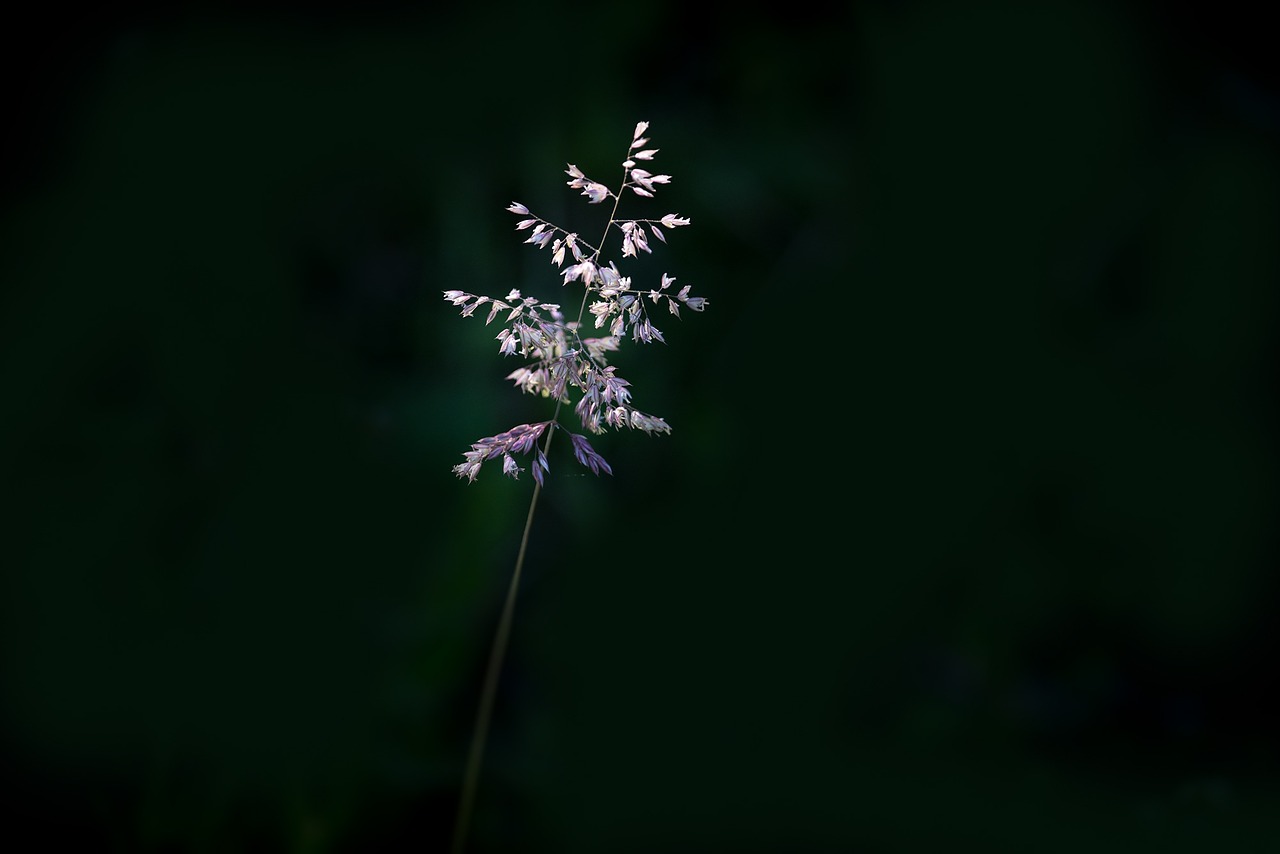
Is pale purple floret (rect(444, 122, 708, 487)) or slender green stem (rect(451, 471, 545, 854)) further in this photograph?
slender green stem (rect(451, 471, 545, 854))

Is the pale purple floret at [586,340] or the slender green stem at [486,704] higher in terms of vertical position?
the pale purple floret at [586,340]

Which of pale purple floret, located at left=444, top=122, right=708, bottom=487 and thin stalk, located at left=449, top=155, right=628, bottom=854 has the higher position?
pale purple floret, located at left=444, top=122, right=708, bottom=487

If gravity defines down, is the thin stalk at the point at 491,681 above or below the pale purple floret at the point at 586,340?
below

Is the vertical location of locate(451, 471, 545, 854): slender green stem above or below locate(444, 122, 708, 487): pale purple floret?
below

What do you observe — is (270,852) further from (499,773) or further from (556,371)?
(556,371)

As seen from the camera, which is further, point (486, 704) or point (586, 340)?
point (486, 704)

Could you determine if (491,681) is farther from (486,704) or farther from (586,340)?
(586,340)

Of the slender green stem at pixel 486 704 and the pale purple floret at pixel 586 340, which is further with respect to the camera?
the slender green stem at pixel 486 704

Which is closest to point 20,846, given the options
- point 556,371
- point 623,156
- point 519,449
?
point 519,449

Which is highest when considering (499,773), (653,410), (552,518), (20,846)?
(653,410)

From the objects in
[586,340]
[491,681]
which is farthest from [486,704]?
[586,340]

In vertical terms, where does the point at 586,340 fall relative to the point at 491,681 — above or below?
above
